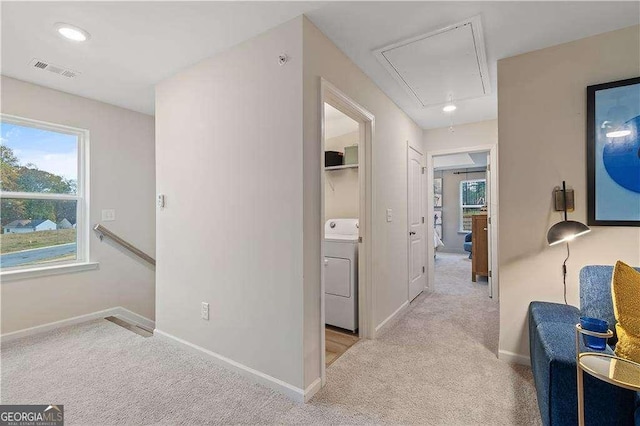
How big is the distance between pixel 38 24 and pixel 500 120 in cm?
329

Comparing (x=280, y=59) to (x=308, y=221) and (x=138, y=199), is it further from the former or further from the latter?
(x=138, y=199)

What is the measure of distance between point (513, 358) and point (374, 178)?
71.1 inches

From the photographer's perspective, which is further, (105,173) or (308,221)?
(105,173)

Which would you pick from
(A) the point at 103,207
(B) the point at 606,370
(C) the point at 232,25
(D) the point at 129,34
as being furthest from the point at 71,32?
(B) the point at 606,370

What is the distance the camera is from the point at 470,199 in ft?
26.9

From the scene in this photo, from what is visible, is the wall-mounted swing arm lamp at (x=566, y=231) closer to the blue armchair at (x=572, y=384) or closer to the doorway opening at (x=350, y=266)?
the blue armchair at (x=572, y=384)

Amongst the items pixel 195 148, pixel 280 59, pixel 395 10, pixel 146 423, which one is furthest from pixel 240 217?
pixel 395 10

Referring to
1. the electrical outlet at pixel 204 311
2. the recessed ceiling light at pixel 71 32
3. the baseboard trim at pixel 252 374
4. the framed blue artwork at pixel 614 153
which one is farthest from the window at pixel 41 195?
the framed blue artwork at pixel 614 153

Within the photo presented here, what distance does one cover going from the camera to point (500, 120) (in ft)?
7.56

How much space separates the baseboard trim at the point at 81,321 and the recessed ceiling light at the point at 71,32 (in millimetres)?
2578

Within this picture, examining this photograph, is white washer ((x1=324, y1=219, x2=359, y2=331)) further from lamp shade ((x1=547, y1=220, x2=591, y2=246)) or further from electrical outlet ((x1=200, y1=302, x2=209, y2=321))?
lamp shade ((x1=547, y1=220, x2=591, y2=246))

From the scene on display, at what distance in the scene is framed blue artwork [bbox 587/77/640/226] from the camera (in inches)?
73.7

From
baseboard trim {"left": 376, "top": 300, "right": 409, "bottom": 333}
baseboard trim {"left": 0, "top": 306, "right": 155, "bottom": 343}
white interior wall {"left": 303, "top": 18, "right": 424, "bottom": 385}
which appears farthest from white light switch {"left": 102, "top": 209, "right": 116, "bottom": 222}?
baseboard trim {"left": 376, "top": 300, "right": 409, "bottom": 333}

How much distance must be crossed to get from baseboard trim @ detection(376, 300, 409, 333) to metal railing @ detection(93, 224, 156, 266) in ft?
9.19
